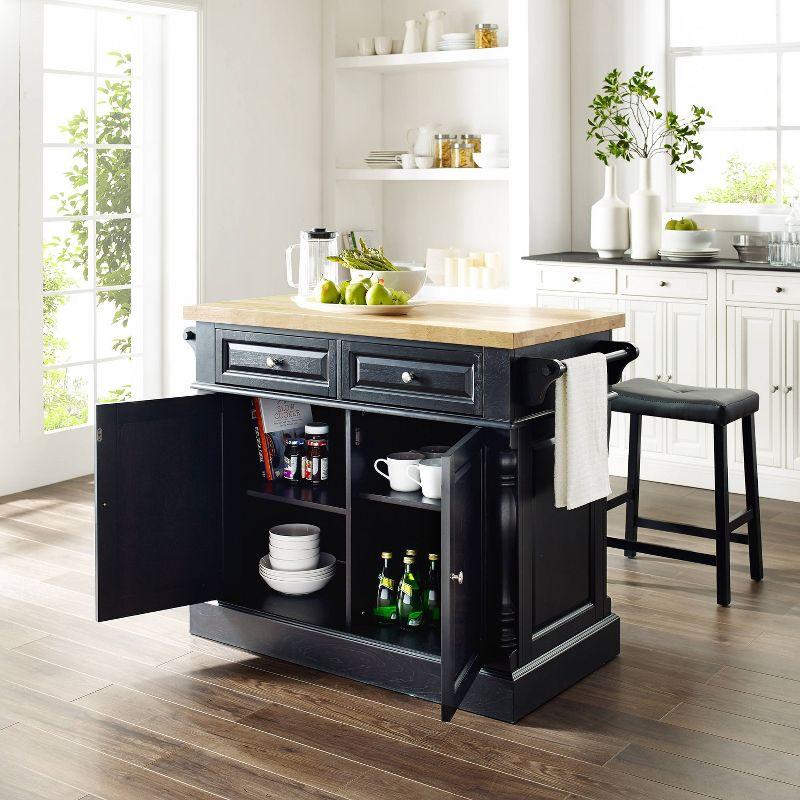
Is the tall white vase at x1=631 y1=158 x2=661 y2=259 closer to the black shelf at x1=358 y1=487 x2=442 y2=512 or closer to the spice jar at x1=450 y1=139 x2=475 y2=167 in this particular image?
the spice jar at x1=450 y1=139 x2=475 y2=167

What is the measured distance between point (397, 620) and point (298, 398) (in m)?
0.66

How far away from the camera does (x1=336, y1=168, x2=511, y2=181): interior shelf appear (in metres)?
5.88

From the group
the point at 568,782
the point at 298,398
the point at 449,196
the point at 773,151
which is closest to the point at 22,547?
the point at 298,398

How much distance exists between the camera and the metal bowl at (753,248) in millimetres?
5195

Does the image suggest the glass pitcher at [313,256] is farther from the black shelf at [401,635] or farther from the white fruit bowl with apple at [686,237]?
the white fruit bowl with apple at [686,237]

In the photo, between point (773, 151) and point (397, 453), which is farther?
point (773, 151)

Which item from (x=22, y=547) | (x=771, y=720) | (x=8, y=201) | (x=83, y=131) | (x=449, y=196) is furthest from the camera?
(x=449, y=196)

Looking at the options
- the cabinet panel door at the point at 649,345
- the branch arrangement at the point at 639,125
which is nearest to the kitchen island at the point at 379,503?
the cabinet panel door at the point at 649,345

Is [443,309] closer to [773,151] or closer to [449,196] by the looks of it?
[773,151]

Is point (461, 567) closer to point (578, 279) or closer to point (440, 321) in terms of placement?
point (440, 321)

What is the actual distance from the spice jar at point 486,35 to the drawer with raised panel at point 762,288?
5.88 ft

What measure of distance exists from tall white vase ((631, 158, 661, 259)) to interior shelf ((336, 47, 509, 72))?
3.23 feet

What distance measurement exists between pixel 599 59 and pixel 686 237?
3.86ft

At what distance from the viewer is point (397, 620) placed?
10.6ft
